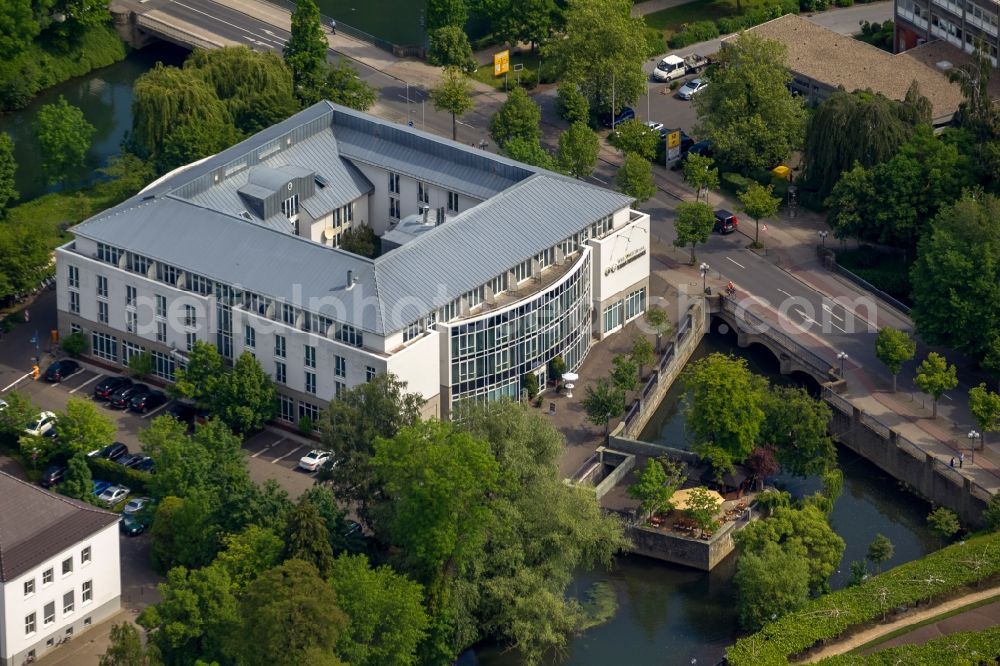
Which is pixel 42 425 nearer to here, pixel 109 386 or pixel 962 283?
pixel 109 386

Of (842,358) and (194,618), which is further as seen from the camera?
(842,358)

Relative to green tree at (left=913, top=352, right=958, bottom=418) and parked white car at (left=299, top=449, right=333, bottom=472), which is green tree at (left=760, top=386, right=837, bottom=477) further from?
parked white car at (left=299, top=449, right=333, bottom=472)

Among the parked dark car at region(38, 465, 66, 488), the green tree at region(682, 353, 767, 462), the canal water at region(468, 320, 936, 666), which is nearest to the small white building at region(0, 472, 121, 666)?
the parked dark car at region(38, 465, 66, 488)

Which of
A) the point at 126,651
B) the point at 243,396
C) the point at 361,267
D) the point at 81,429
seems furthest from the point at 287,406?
the point at 126,651

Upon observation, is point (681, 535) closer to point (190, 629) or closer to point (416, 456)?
point (416, 456)

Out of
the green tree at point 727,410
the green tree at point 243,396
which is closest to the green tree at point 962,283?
the green tree at point 727,410

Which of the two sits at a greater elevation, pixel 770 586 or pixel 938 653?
pixel 770 586
